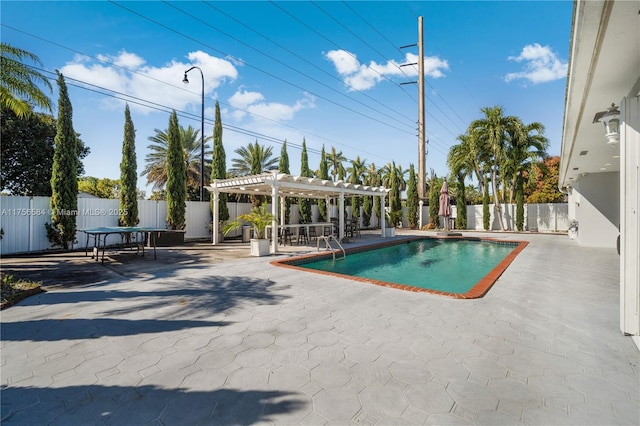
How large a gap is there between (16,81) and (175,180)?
26.4 feet

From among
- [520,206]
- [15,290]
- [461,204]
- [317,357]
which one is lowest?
[317,357]

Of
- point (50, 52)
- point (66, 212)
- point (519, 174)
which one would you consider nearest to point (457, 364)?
point (66, 212)

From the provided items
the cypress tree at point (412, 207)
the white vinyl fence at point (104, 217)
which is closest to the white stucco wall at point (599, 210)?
the white vinyl fence at point (104, 217)

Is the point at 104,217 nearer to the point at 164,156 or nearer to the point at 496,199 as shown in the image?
the point at 164,156

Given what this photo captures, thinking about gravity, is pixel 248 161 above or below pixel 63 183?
above

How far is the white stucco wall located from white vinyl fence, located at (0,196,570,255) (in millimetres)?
9174

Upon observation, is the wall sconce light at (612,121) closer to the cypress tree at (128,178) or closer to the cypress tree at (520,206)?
the cypress tree at (128,178)

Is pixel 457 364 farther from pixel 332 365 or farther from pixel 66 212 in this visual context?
pixel 66 212

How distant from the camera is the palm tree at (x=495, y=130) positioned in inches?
756

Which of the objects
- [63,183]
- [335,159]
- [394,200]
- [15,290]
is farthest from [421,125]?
[15,290]

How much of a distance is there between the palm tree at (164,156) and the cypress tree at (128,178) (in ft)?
30.9

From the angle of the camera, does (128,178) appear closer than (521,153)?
Yes

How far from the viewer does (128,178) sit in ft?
44.4

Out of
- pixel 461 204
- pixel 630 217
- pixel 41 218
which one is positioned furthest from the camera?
pixel 461 204
